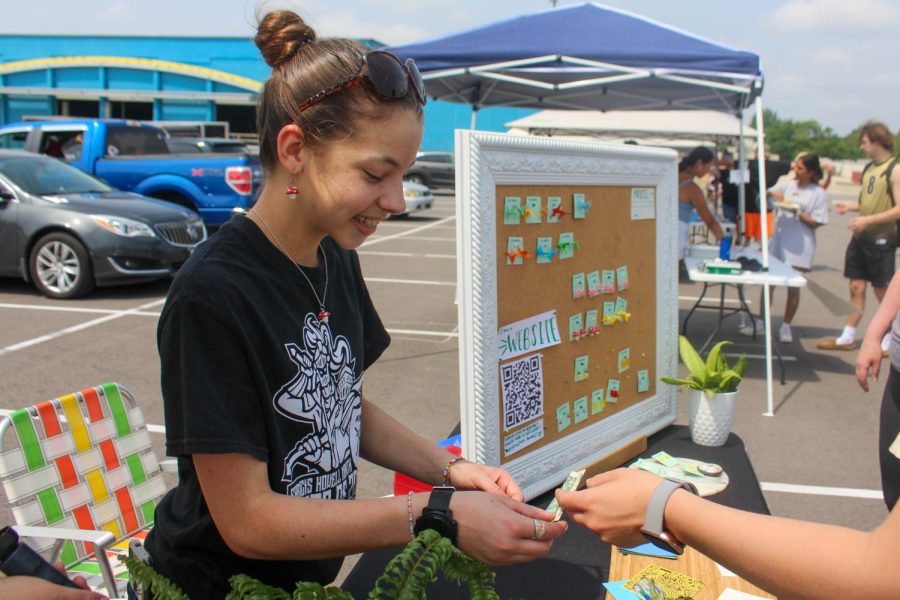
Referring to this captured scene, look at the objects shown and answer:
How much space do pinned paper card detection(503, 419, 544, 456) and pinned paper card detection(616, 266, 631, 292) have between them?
588 millimetres

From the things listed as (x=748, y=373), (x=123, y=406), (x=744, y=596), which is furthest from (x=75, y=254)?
(x=744, y=596)

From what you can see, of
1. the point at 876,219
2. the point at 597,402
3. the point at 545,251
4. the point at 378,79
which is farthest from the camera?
the point at 876,219

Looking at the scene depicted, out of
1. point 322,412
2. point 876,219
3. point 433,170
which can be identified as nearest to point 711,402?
point 322,412

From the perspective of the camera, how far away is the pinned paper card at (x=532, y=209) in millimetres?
1856

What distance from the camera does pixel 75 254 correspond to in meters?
8.06

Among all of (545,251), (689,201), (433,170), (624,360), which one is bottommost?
(624,360)

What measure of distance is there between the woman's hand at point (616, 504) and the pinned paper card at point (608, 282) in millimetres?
846

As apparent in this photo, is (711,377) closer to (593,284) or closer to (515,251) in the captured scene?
(593,284)

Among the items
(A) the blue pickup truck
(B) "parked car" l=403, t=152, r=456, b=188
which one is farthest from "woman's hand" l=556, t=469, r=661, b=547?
(B) "parked car" l=403, t=152, r=456, b=188

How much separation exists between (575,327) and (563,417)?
26cm

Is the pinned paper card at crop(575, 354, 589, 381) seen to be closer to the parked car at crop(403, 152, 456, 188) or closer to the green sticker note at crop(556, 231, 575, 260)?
the green sticker note at crop(556, 231, 575, 260)

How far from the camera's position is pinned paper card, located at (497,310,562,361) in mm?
1796

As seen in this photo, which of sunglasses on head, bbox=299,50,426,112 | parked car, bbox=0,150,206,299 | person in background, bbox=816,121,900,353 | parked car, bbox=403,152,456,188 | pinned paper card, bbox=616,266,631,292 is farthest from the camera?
parked car, bbox=403,152,456,188

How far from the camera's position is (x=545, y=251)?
1.93 m
